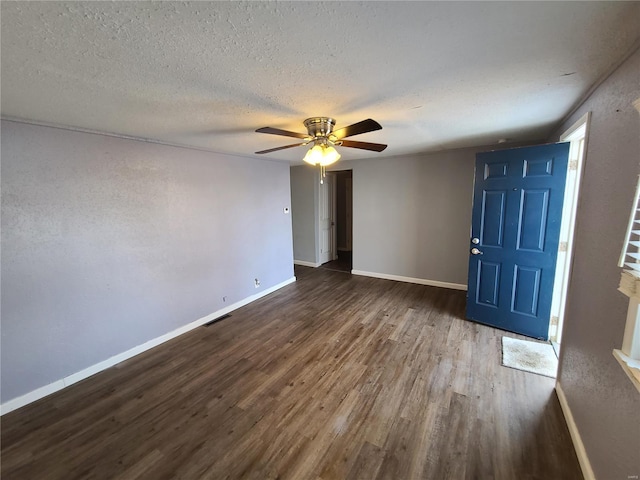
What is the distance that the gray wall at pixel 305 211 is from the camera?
583 centimetres

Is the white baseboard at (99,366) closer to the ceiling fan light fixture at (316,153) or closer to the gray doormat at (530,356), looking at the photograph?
the ceiling fan light fixture at (316,153)

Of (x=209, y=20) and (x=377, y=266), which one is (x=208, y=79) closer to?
(x=209, y=20)

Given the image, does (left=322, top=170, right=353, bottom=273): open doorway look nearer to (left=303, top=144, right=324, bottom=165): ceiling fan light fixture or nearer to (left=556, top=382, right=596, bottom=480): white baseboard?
(left=303, top=144, right=324, bottom=165): ceiling fan light fixture

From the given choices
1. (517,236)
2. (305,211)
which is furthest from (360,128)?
(305,211)

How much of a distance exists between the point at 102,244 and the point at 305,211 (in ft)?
12.9

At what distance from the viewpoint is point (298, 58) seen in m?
1.27

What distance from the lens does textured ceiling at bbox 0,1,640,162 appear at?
962 millimetres

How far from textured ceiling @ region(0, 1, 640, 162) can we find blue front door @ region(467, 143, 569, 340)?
2.32 feet

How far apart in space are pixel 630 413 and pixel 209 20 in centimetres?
235

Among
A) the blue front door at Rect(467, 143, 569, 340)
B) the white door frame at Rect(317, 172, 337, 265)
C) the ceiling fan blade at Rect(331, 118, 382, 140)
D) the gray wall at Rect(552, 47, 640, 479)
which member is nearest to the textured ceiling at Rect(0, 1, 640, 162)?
the ceiling fan blade at Rect(331, 118, 382, 140)

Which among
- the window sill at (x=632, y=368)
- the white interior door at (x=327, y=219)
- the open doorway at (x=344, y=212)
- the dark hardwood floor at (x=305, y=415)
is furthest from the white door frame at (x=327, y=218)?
the window sill at (x=632, y=368)

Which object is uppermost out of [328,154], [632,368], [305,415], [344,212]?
[328,154]

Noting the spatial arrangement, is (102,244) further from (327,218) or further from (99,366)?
(327,218)

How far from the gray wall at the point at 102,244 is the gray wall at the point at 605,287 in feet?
11.8
